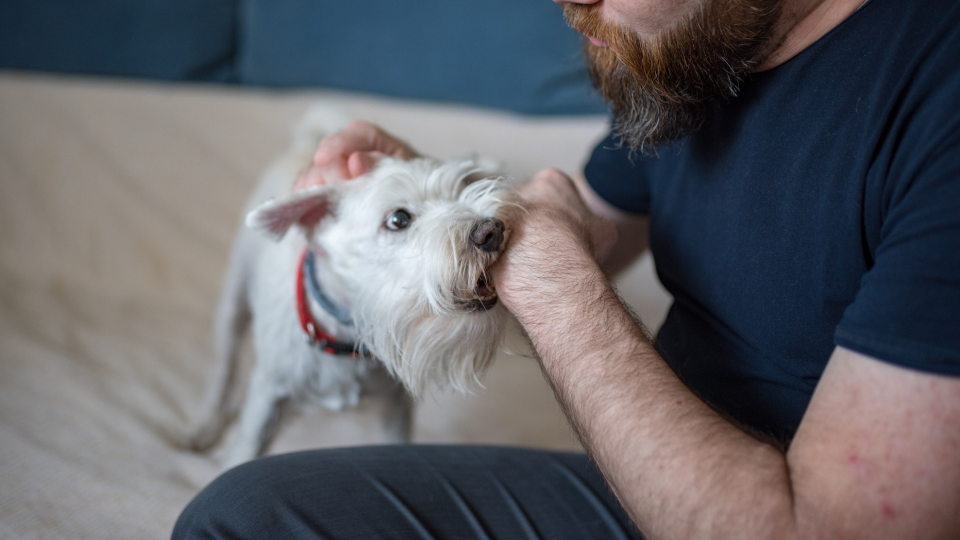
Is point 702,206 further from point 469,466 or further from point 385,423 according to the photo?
point 385,423

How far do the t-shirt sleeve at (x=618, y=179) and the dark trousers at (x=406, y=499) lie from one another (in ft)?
2.28

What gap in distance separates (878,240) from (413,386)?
0.96 meters

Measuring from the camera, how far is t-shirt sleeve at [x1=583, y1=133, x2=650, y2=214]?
1.60m

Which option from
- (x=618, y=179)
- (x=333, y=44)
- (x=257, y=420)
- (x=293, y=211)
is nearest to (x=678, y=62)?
(x=618, y=179)

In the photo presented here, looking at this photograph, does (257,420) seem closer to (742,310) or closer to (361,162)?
(361,162)

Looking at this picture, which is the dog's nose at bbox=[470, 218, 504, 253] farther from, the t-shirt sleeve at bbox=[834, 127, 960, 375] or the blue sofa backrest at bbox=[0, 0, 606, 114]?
the blue sofa backrest at bbox=[0, 0, 606, 114]

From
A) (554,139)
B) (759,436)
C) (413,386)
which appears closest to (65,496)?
(413,386)

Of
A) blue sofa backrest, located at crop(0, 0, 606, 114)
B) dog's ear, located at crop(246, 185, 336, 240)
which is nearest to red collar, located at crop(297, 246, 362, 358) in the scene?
dog's ear, located at crop(246, 185, 336, 240)

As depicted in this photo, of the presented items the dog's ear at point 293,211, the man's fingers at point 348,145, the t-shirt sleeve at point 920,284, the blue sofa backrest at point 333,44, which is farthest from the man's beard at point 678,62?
the blue sofa backrest at point 333,44

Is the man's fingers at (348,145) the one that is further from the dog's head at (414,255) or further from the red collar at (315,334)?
the red collar at (315,334)

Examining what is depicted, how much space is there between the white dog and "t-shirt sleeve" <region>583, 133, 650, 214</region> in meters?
0.36

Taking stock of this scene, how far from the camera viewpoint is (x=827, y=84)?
3.37ft

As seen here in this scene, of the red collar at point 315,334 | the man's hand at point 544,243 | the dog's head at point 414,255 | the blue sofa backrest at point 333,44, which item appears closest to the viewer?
the man's hand at point 544,243

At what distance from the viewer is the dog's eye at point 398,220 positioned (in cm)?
139
